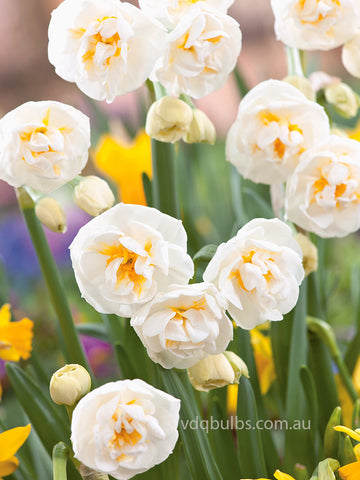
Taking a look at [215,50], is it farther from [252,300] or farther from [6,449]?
[6,449]

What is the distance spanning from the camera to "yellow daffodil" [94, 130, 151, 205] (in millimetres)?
→ 808

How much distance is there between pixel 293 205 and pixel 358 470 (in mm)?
160

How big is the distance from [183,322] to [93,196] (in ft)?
0.31

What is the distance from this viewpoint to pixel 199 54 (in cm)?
36

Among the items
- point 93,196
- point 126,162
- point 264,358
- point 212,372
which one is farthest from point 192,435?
point 126,162

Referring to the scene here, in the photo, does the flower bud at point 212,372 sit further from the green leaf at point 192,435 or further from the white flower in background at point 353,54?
the white flower in background at point 353,54

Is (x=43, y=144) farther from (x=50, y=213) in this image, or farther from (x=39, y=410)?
(x=39, y=410)

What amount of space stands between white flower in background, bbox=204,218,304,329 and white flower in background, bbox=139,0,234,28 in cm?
13

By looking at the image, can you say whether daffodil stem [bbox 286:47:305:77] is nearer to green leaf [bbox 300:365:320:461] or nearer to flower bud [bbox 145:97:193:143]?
flower bud [bbox 145:97:193:143]

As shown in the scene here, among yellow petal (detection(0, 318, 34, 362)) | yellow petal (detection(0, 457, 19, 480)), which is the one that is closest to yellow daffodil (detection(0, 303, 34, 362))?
yellow petal (detection(0, 318, 34, 362))

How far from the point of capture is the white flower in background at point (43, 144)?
13.8 inches

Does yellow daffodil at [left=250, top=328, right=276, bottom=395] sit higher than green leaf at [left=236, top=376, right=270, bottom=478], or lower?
lower

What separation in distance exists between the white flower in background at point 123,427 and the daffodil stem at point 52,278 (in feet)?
0.49

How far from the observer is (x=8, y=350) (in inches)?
19.4
